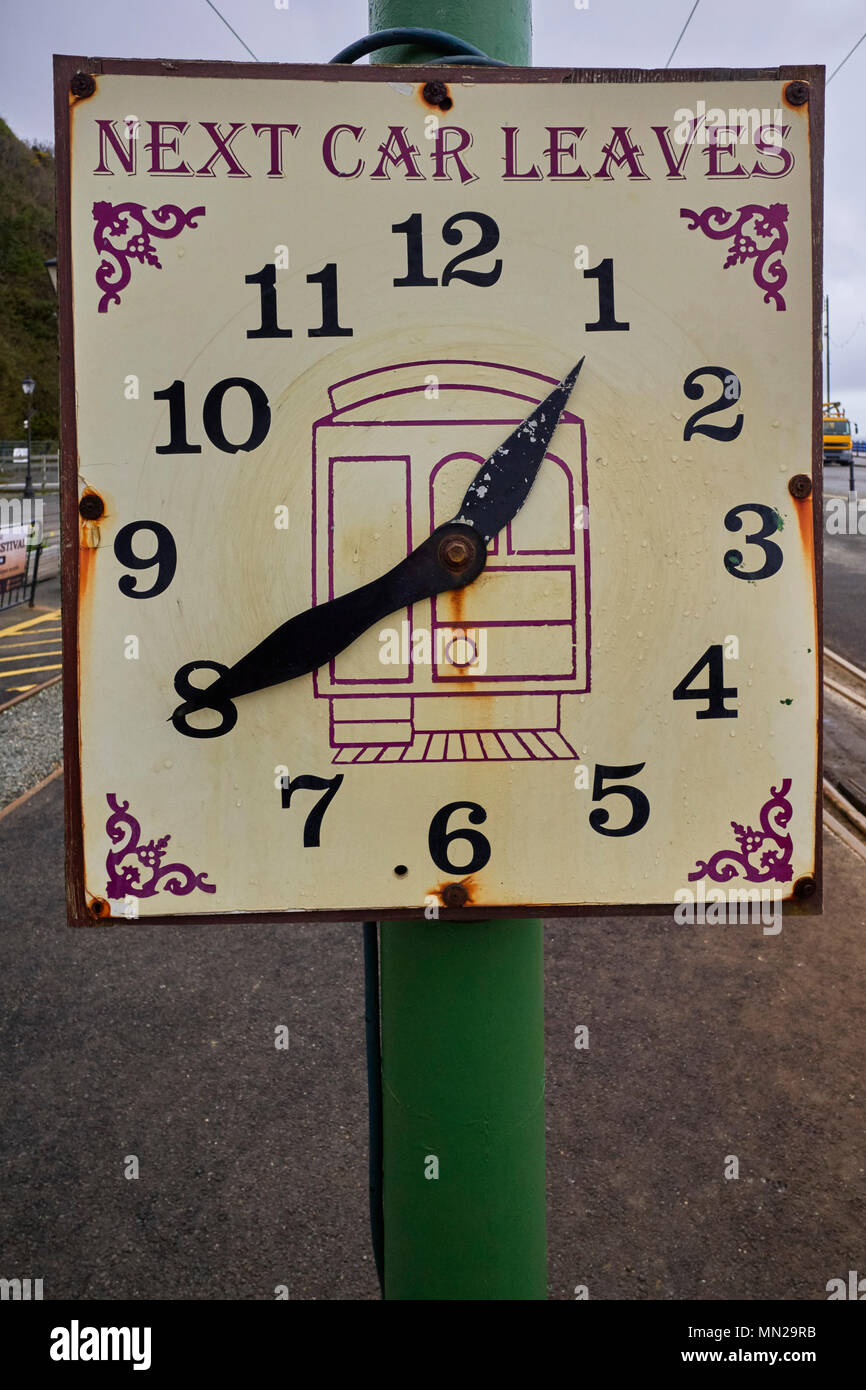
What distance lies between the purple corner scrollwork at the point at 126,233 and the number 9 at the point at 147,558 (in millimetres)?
267

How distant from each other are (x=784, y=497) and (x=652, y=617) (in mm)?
212

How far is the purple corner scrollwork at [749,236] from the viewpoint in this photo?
1.25 m

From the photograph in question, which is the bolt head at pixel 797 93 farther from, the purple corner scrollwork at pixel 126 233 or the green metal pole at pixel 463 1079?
the purple corner scrollwork at pixel 126 233

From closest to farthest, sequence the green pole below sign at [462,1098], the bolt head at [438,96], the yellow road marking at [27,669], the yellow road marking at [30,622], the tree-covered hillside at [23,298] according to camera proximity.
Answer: the bolt head at [438,96] < the green pole below sign at [462,1098] < the yellow road marking at [27,669] < the yellow road marking at [30,622] < the tree-covered hillside at [23,298]

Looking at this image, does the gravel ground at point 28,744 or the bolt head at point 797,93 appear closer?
the bolt head at point 797,93

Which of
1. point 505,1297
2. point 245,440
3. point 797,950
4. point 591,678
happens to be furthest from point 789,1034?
point 245,440

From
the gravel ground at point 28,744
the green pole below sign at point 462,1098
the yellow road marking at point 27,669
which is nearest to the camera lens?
the green pole below sign at point 462,1098

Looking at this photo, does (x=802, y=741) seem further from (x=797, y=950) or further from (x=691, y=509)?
(x=797, y=950)

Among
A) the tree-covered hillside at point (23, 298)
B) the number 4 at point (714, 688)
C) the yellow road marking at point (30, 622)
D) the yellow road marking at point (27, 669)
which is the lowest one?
the yellow road marking at point (27, 669)

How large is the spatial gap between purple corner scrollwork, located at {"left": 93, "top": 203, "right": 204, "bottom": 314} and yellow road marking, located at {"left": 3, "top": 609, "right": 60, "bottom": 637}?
40.7 feet

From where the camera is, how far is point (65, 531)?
126 centimetres

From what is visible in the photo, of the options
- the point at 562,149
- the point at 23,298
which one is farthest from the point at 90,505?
the point at 23,298

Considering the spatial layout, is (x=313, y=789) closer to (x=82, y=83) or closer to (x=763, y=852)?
(x=763, y=852)

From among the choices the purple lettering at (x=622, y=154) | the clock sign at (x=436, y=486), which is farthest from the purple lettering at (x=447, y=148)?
the purple lettering at (x=622, y=154)
